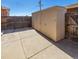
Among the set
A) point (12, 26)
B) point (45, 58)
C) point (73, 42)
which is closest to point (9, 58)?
point (45, 58)

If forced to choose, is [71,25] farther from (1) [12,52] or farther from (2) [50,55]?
(1) [12,52]

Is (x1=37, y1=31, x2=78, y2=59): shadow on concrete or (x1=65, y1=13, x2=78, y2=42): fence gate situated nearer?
(x1=37, y1=31, x2=78, y2=59): shadow on concrete

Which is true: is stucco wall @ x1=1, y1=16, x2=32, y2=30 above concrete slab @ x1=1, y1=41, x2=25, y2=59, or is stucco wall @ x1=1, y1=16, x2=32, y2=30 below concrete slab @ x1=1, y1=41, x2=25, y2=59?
above

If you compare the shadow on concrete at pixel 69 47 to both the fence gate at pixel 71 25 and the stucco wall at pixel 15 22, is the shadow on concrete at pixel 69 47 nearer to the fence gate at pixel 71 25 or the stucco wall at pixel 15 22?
the fence gate at pixel 71 25

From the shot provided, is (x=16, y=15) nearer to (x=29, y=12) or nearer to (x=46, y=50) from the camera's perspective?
(x=29, y=12)

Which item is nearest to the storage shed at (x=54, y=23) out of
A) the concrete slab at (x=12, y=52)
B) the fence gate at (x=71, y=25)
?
the fence gate at (x=71, y=25)

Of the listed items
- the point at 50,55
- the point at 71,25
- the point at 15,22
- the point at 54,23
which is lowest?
the point at 50,55

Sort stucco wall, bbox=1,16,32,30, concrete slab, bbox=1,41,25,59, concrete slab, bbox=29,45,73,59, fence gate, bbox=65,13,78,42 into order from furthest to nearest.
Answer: stucco wall, bbox=1,16,32,30 → fence gate, bbox=65,13,78,42 → concrete slab, bbox=29,45,73,59 → concrete slab, bbox=1,41,25,59

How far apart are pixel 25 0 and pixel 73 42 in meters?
3.58

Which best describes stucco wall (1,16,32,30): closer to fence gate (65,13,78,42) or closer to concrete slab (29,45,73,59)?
fence gate (65,13,78,42)

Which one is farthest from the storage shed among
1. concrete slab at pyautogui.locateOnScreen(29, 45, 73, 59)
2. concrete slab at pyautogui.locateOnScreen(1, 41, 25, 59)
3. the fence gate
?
concrete slab at pyautogui.locateOnScreen(1, 41, 25, 59)

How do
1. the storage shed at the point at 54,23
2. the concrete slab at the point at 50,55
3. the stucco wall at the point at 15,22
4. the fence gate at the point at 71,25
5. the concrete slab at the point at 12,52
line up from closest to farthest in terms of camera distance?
the concrete slab at the point at 12,52, the concrete slab at the point at 50,55, the storage shed at the point at 54,23, the fence gate at the point at 71,25, the stucco wall at the point at 15,22

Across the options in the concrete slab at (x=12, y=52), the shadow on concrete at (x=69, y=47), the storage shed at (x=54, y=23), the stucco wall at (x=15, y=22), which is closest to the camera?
the concrete slab at (x=12, y=52)

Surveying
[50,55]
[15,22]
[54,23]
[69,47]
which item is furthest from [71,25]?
[15,22]
